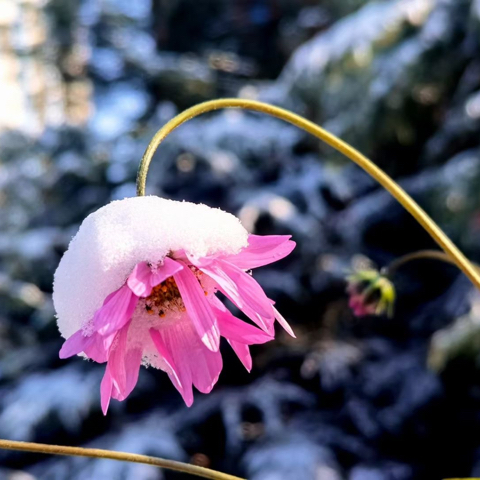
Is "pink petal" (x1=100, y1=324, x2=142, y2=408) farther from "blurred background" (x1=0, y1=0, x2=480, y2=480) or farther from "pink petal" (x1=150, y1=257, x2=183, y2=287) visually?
"blurred background" (x1=0, y1=0, x2=480, y2=480)

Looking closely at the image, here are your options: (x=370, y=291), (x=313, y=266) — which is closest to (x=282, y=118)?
(x=370, y=291)

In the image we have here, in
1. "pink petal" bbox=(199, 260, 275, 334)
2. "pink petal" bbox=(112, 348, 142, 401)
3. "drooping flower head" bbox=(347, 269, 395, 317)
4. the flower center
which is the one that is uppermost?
"pink petal" bbox=(199, 260, 275, 334)

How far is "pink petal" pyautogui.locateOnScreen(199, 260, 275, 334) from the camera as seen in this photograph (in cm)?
40

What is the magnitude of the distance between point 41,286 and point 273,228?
3.29 ft

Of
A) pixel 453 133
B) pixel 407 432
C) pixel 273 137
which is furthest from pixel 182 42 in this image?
pixel 407 432

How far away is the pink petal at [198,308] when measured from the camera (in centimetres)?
40

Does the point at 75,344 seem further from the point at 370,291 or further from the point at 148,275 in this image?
the point at 370,291

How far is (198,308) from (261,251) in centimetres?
6

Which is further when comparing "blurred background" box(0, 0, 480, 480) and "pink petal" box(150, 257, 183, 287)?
"blurred background" box(0, 0, 480, 480)

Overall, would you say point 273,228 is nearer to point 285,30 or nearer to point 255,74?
point 255,74

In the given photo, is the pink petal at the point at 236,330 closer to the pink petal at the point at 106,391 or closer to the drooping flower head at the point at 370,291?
the pink petal at the point at 106,391

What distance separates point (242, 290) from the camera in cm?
41

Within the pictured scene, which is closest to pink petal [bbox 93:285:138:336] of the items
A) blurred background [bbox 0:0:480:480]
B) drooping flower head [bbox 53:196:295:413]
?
drooping flower head [bbox 53:196:295:413]

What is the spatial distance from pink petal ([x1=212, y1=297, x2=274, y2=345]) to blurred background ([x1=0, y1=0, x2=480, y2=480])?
122 centimetres
